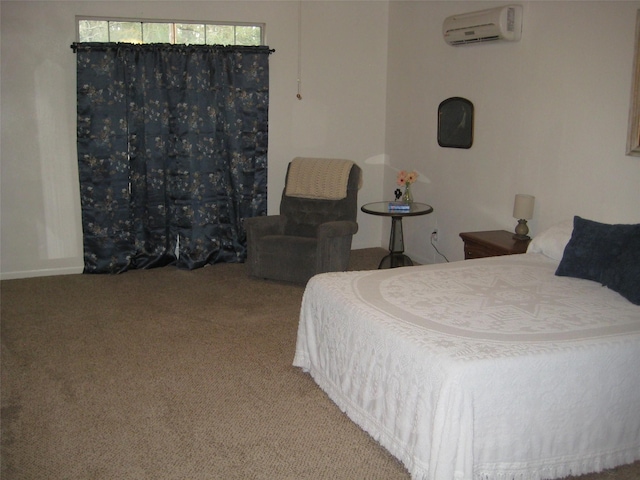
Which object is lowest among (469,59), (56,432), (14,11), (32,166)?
(56,432)

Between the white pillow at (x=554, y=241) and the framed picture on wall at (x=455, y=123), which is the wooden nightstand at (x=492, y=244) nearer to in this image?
the white pillow at (x=554, y=241)

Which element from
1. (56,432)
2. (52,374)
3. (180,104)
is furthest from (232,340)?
(180,104)

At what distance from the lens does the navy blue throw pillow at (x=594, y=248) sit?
3.18m

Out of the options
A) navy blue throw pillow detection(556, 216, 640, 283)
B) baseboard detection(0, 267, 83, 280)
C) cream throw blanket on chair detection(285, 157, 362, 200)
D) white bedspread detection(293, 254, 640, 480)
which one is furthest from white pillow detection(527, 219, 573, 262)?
baseboard detection(0, 267, 83, 280)

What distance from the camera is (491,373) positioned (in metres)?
2.28

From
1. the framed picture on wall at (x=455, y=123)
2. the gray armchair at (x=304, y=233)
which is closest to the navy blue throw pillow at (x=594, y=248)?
the framed picture on wall at (x=455, y=123)

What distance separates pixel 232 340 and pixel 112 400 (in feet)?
3.02

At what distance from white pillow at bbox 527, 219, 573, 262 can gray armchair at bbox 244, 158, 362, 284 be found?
57.6 inches

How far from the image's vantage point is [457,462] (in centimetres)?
225

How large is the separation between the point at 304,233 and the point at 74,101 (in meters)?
2.14

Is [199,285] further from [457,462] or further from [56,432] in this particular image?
[457,462]

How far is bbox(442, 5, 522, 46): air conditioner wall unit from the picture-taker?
4309 millimetres

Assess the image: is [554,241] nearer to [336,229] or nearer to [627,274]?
[627,274]

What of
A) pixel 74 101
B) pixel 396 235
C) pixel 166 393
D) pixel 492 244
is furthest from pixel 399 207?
pixel 74 101
